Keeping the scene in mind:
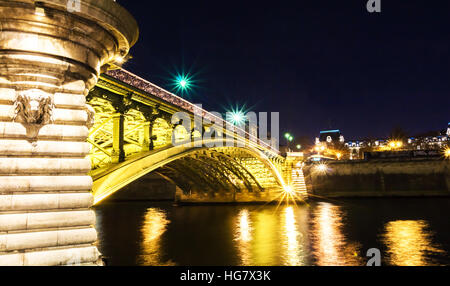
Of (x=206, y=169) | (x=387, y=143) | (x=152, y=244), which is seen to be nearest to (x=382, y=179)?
(x=206, y=169)

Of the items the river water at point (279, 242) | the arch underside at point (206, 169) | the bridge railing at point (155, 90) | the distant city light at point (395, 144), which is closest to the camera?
the river water at point (279, 242)

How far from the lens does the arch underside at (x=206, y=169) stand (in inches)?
620

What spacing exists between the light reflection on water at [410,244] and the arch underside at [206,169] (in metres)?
11.4

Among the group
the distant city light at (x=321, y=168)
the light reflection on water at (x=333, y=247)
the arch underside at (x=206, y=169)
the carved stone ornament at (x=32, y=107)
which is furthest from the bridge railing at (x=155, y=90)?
the distant city light at (x=321, y=168)

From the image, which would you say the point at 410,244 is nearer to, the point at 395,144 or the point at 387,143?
the point at 395,144

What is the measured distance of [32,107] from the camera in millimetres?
6707

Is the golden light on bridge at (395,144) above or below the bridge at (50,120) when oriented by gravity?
above

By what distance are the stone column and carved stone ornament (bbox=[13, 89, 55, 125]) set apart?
0.02 metres

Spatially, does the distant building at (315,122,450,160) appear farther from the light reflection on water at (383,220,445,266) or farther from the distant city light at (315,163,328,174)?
the light reflection on water at (383,220,445,266)

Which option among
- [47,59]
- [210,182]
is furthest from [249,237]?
[210,182]

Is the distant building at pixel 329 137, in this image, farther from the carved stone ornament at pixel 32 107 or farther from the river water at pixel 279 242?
the carved stone ornament at pixel 32 107

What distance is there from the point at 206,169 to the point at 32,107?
35081mm

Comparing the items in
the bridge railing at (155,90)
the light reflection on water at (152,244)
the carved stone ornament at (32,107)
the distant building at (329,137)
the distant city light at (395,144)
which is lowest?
the light reflection on water at (152,244)
